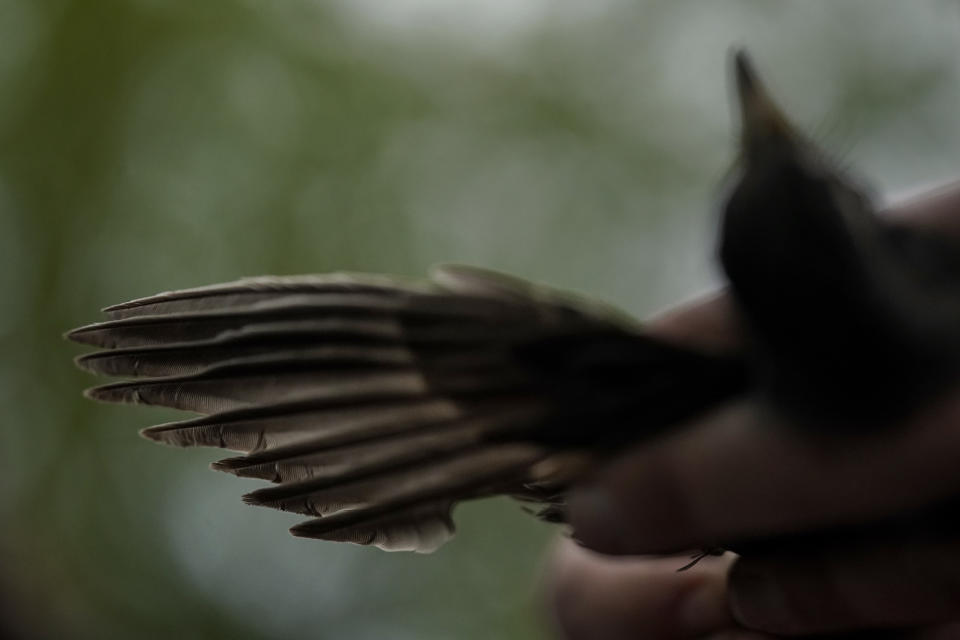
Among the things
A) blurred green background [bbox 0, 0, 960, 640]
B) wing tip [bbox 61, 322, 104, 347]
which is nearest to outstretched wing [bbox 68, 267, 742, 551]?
wing tip [bbox 61, 322, 104, 347]

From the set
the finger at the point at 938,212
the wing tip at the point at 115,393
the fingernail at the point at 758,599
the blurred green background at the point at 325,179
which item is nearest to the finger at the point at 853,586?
the fingernail at the point at 758,599

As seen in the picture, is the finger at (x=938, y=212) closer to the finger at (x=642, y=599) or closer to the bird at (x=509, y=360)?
the bird at (x=509, y=360)

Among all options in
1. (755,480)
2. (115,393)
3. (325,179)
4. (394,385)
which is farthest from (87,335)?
(325,179)

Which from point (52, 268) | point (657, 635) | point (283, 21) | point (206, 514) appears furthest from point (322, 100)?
point (657, 635)

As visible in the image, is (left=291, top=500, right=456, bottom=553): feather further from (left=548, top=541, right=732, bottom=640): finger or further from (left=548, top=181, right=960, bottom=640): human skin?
(left=548, top=541, right=732, bottom=640): finger

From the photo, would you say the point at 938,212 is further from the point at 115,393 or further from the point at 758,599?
the point at 115,393

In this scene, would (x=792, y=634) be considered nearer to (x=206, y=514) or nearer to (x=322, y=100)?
(x=206, y=514)

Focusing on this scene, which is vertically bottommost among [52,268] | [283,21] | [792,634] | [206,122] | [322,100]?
[792,634]
